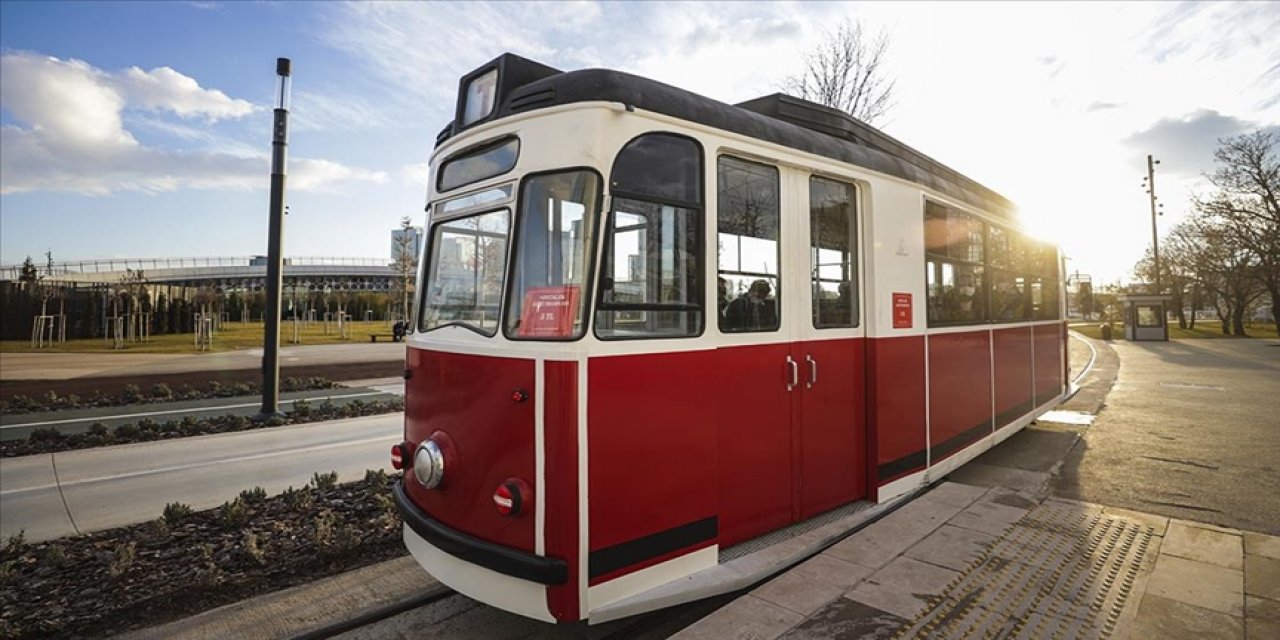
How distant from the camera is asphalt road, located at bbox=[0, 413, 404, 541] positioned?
5.61 meters

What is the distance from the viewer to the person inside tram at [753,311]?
3.65 meters

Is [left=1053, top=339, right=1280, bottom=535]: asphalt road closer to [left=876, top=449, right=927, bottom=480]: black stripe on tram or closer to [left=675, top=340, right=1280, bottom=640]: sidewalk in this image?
[left=675, top=340, right=1280, bottom=640]: sidewalk

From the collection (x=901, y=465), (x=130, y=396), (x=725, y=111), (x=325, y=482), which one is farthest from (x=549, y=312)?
(x=130, y=396)

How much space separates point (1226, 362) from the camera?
19156 mm

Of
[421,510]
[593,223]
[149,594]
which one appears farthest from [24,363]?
[593,223]

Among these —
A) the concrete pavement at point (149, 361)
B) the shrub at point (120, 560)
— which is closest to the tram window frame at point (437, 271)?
the shrub at point (120, 560)

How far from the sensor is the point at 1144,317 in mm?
31109

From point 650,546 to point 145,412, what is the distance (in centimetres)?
1158

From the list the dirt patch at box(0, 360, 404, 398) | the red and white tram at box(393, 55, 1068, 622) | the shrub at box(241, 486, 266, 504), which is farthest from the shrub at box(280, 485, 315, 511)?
the dirt patch at box(0, 360, 404, 398)

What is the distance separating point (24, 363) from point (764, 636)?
24.5 meters

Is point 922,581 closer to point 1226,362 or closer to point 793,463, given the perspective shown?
point 793,463

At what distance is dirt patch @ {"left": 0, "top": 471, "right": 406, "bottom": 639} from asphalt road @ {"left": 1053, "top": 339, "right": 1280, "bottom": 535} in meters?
6.65

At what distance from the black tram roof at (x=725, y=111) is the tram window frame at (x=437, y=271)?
54cm

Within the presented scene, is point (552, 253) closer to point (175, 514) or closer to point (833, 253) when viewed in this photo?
point (833, 253)
